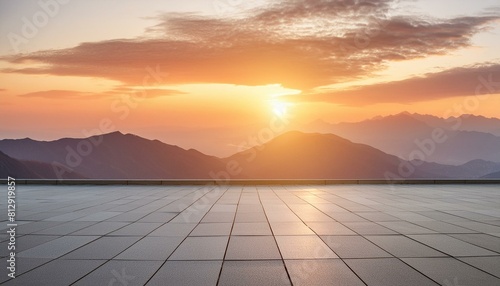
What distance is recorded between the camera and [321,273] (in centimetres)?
520

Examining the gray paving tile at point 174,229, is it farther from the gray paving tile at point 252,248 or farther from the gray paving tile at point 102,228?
the gray paving tile at point 252,248

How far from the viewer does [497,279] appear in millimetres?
4988

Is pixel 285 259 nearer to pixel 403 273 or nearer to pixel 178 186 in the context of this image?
pixel 403 273

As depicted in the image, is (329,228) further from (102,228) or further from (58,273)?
(58,273)

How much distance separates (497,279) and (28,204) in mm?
13138

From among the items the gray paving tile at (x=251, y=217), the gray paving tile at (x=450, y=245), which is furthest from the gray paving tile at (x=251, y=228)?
the gray paving tile at (x=450, y=245)

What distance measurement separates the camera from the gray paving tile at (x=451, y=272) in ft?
16.1

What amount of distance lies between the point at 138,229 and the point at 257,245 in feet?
9.88

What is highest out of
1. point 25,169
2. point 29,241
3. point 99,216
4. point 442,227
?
point 25,169

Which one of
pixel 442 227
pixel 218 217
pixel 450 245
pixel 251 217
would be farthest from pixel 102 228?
pixel 442 227

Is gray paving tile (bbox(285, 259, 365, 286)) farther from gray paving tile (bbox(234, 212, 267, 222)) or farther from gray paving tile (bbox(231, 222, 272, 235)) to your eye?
gray paving tile (bbox(234, 212, 267, 222))

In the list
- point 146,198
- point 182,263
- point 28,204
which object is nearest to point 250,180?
point 146,198

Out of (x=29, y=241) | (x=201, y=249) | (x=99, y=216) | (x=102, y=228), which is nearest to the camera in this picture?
(x=201, y=249)

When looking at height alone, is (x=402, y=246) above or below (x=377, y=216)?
below
